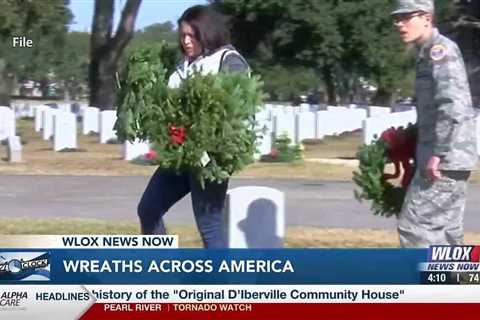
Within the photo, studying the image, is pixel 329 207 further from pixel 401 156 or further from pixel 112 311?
pixel 112 311

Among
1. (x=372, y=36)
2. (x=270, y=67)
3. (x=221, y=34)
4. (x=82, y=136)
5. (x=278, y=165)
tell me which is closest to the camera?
(x=221, y=34)

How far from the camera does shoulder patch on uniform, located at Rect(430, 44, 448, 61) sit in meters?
4.98

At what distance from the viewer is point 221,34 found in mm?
5566

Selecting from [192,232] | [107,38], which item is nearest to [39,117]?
[107,38]

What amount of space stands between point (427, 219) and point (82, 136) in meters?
17.0

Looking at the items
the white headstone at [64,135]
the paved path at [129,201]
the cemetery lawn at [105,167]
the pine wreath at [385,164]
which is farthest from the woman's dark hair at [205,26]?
the white headstone at [64,135]

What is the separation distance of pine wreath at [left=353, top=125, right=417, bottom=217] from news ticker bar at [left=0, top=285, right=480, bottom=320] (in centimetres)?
72

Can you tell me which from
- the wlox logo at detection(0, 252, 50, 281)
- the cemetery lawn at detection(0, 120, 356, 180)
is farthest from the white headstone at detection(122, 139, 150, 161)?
the wlox logo at detection(0, 252, 50, 281)

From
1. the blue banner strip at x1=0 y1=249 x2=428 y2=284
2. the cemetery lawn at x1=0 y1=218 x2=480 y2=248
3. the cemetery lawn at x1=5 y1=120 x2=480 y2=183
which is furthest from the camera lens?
the cemetery lawn at x1=5 y1=120 x2=480 y2=183

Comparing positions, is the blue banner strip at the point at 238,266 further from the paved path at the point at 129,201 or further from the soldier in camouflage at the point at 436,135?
the paved path at the point at 129,201

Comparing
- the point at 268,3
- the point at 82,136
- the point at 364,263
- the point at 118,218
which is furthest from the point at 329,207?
the point at 82,136

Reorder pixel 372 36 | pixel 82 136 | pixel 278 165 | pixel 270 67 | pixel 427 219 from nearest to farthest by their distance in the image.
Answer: pixel 427 219 < pixel 372 36 < pixel 270 67 < pixel 278 165 < pixel 82 136

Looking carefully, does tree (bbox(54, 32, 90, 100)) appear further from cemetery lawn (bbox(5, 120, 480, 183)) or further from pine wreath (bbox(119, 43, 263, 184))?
pine wreath (bbox(119, 43, 263, 184))

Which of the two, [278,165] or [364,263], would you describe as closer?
[364,263]
